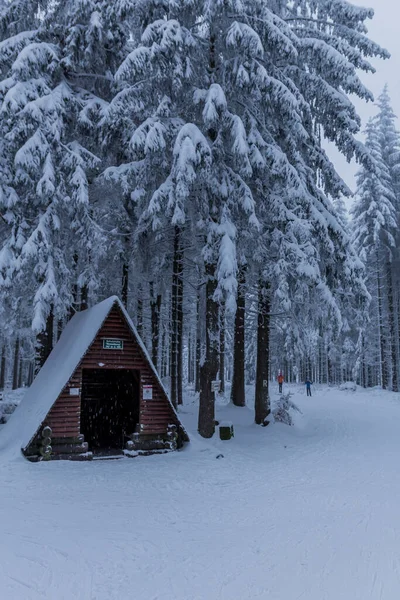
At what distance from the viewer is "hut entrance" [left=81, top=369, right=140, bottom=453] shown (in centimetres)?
1664

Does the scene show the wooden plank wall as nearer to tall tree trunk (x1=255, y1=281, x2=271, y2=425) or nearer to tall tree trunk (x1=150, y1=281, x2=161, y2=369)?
tall tree trunk (x1=255, y1=281, x2=271, y2=425)

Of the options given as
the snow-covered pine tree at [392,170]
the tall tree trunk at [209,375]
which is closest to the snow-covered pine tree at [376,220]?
the snow-covered pine tree at [392,170]

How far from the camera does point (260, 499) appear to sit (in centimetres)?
923

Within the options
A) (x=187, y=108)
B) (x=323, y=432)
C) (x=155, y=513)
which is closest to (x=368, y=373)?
(x=323, y=432)

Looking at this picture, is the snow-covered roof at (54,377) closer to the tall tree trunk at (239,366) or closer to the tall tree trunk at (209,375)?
the tall tree trunk at (209,375)

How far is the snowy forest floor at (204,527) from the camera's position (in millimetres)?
5539

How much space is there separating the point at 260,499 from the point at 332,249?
30.2ft

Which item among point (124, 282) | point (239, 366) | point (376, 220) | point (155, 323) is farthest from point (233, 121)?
point (376, 220)

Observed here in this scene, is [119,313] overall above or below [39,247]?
below

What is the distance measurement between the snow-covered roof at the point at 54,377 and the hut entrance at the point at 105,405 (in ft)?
7.33

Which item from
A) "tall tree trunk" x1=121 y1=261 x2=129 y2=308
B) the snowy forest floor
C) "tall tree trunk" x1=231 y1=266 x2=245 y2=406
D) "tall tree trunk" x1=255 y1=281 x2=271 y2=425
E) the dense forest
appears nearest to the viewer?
the snowy forest floor

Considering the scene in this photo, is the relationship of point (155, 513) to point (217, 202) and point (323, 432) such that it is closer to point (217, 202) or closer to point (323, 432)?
point (217, 202)

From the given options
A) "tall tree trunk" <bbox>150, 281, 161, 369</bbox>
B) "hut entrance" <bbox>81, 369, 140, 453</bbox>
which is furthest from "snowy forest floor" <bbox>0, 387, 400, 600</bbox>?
"tall tree trunk" <bbox>150, 281, 161, 369</bbox>

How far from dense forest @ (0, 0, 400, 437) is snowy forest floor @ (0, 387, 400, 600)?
14.6ft
